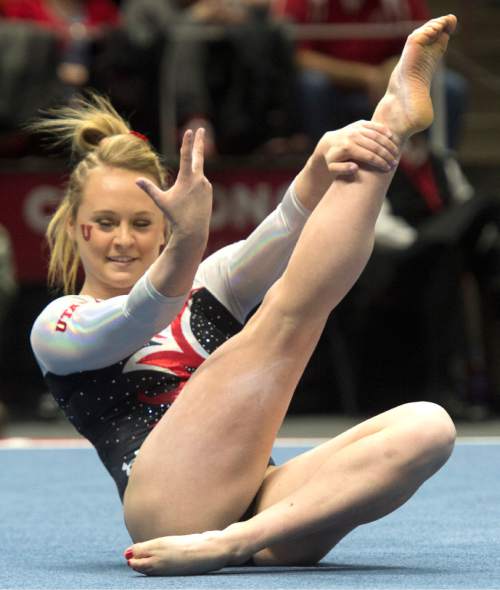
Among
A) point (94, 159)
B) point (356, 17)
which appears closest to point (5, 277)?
point (356, 17)

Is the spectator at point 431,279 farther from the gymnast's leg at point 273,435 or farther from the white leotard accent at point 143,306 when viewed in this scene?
the gymnast's leg at point 273,435

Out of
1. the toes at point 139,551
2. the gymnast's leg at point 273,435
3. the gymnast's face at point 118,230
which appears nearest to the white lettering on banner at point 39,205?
the gymnast's face at point 118,230

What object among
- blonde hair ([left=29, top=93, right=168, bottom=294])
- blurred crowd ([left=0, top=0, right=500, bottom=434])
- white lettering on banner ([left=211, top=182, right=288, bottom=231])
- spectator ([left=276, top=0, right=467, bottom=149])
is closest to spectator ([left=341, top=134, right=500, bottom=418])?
blurred crowd ([left=0, top=0, right=500, bottom=434])

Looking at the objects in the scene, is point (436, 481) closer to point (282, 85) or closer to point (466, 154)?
point (282, 85)

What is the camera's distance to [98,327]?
7.52ft

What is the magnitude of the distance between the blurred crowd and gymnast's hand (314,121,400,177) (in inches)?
128

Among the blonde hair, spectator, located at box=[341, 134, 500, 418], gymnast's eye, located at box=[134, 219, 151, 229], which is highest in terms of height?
the blonde hair

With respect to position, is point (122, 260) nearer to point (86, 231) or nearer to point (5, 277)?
point (86, 231)

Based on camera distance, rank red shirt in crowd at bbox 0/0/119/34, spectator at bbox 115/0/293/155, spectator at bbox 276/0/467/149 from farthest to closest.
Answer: red shirt in crowd at bbox 0/0/119/34 < spectator at bbox 276/0/467/149 < spectator at bbox 115/0/293/155

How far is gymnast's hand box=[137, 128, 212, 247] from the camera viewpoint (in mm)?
2127

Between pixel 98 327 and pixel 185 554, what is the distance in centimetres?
39

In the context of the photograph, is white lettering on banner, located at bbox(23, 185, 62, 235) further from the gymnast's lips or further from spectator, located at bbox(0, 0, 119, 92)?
the gymnast's lips

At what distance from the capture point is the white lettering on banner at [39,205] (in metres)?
5.98

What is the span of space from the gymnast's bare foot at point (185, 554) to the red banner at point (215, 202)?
3.78 metres
